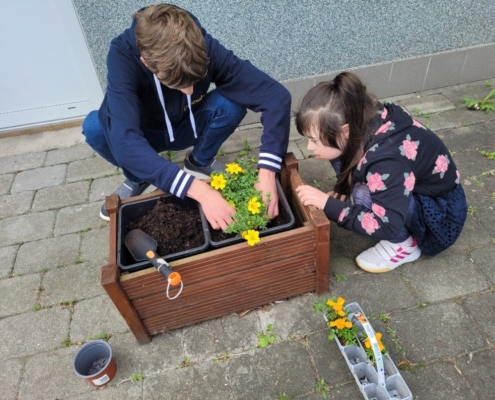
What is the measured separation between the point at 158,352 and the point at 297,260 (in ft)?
2.60

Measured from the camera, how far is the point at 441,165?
184 centimetres

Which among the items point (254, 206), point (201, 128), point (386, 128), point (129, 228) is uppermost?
point (386, 128)

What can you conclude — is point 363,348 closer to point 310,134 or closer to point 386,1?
point 310,134

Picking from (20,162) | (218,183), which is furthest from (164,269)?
(20,162)

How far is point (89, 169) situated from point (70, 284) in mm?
1089

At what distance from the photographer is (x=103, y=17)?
2.79m

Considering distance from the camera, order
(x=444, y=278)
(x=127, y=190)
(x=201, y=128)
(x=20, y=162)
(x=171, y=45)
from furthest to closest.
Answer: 1. (x=20, y=162)
2. (x=127, y=190)
3. (x=201, y=128)
4. (x=444, y=278)
5. (x=171, y=45)

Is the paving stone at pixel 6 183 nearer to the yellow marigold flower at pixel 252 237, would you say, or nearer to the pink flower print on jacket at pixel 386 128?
the yellow marigold flower at pixel 252 237

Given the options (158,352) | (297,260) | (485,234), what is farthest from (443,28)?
(158,352)

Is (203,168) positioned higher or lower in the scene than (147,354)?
higher

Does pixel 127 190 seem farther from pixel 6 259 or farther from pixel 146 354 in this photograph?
pixel 146 354

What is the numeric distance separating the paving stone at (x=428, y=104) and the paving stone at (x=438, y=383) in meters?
2.09

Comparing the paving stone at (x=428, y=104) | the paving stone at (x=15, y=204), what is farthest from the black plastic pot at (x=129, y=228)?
the paving stone at (x=428, y=104)

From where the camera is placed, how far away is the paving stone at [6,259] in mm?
2395
